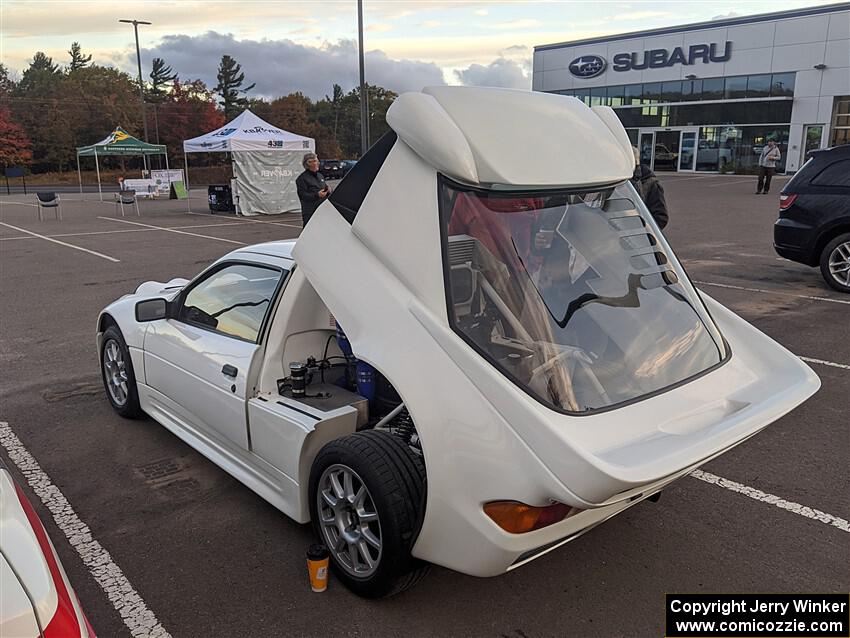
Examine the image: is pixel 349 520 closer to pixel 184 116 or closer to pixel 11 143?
pixel 11 143

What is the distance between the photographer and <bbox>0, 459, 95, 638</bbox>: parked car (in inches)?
59.8

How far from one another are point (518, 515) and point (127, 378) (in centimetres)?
333

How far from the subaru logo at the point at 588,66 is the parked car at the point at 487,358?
41.4 metres

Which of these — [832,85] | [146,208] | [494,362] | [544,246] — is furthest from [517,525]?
[832,85]

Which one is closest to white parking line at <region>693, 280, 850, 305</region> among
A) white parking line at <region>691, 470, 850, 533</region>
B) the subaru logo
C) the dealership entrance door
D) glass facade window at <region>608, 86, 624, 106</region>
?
white parking line at <region>691, 470, 850, 533</region>

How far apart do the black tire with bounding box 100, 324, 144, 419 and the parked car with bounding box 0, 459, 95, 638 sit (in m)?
2.81

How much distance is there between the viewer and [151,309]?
4.14m

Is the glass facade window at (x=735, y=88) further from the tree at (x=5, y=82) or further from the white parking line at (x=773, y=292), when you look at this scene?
the tree at (x=5, y=82)

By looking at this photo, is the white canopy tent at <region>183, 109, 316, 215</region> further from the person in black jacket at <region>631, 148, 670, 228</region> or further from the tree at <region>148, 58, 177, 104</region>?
the tree at <region>148, 58, 177, 104</region>

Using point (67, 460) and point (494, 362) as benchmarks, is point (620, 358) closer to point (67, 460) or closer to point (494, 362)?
point (494, 362)

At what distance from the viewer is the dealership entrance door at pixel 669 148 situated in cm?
3821

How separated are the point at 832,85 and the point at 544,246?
37.4 metres

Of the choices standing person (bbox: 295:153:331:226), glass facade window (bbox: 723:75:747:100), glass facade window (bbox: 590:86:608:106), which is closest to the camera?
standing person (bbox: 295:153:331:226)

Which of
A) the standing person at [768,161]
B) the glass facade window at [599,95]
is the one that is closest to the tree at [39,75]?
the glass facade window at [599,95]
